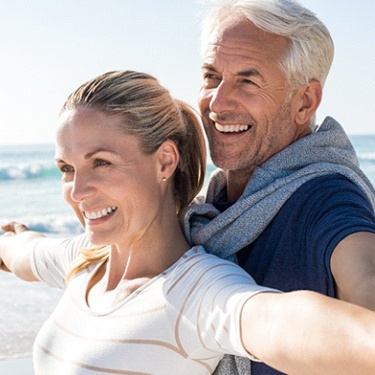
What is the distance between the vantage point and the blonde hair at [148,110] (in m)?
1.95

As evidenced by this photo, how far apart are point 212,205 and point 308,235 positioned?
14.7 inches

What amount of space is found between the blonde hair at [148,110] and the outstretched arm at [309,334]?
62 cm

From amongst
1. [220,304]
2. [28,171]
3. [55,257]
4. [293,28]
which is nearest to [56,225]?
[28,171]

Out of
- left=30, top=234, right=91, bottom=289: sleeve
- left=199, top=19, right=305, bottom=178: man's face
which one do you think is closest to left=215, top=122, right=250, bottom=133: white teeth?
left=199, top=19, right=305, bottom=178: man's face

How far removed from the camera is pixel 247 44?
2131mm

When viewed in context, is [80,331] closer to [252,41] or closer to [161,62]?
[252,41]

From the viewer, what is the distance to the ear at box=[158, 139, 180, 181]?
2.02 metres

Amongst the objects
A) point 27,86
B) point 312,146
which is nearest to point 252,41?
point 312,146

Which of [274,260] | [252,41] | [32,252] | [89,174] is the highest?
[252,41]

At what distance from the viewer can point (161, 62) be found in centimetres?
2366

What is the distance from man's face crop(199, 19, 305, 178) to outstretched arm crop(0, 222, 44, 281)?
84 cm

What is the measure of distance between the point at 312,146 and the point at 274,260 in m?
0.33

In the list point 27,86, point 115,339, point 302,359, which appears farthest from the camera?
point 27,86

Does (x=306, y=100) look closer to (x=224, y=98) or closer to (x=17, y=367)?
(x=224, y=98)
